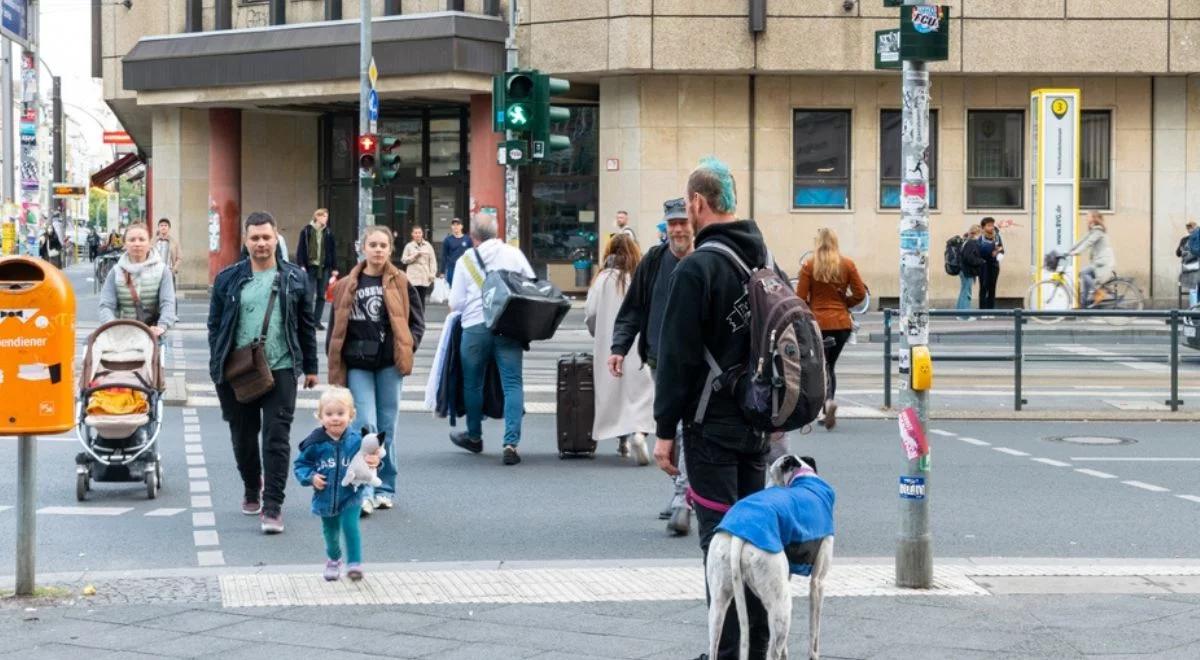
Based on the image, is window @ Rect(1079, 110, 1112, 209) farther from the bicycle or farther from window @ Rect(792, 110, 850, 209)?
the bicycle

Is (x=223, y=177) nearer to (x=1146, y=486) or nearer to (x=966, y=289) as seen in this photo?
(x=966, y=289)

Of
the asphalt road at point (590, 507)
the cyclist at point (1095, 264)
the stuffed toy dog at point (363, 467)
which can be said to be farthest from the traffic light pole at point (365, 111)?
the stuffed toy dog at point (363, 467)

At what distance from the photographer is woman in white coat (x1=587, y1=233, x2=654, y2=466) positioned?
1223 cm

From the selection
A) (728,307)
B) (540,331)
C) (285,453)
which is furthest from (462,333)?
(728,307)

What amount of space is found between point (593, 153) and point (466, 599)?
1166 inches

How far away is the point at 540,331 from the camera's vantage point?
12.8 metres

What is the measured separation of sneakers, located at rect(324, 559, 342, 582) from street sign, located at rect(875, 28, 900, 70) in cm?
344

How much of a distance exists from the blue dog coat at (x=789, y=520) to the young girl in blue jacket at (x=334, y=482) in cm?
283

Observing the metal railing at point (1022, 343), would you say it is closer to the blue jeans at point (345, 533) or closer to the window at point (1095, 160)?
the blue jeans at point (345, 533)

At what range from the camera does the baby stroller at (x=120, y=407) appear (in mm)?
11195

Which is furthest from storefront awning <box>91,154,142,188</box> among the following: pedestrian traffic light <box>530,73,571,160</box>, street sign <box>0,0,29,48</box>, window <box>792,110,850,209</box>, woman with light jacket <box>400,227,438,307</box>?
pedestrian traffic light <box>530,73,571,160</box>

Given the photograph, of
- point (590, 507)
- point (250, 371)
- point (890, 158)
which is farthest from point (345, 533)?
point (890, 158)

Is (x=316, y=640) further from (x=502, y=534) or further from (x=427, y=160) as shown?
(x=427, y=160)

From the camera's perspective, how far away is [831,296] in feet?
47.8
